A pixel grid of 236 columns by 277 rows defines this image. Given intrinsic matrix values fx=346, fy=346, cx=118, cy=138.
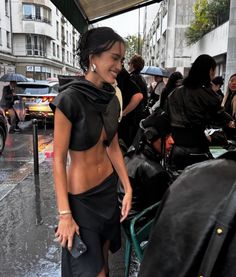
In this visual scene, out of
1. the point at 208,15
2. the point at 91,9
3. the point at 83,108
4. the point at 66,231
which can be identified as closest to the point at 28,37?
the point at 208,15

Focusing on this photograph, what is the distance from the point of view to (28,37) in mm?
47531

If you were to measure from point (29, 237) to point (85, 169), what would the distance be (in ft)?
7.47

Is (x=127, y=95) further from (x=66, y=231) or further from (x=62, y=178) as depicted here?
(x=66, y=231)

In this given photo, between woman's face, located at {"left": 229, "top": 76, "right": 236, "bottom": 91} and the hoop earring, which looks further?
woman's face, located at {"left": 229, "top": 76, "right": 236, "bottom": 91}

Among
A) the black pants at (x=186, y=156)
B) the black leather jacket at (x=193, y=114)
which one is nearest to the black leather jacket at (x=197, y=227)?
the black leather jacket at (x=193, y=114)

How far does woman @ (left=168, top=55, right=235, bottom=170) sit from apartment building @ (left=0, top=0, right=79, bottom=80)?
4036 centimetres

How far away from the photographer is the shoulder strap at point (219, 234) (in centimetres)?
90

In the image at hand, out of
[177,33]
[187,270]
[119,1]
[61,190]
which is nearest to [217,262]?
[187,270]

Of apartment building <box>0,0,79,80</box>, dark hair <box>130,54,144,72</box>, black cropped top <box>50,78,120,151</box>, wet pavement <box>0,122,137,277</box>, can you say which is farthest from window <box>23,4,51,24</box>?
black cropped top <box>50,78,120,151</box>

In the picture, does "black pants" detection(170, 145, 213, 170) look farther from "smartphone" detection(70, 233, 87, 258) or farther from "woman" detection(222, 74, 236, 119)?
"woman" detection(222, 74, 236, 119)

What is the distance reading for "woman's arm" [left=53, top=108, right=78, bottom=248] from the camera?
5.88 feet

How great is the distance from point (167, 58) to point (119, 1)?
84.7ft

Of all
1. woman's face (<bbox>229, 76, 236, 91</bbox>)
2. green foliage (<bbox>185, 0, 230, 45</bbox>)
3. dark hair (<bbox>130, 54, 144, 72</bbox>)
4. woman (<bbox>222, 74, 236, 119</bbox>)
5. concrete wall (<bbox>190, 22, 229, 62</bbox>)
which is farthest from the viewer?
green foliage (<bbox>185, 0, 230, 45</bbox>)

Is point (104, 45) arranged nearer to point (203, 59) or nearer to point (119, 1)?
point (203, 59)
